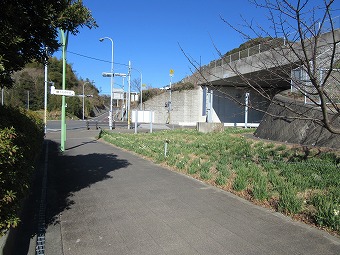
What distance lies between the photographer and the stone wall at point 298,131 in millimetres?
9988

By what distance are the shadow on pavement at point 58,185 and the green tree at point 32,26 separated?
1.95 meters

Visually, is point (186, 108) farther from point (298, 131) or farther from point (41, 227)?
point (41, 227)

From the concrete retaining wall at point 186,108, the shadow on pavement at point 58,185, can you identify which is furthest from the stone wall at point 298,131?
the concrete retaining wall at point 186,108

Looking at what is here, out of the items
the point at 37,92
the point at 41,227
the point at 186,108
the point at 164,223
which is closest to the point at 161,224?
the point at 164,223

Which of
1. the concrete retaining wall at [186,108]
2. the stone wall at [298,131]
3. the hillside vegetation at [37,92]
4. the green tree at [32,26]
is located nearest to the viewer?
the green tree at [32,26]

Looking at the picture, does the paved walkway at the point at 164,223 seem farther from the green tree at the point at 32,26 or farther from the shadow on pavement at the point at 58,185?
the green tree at the point at 32,26

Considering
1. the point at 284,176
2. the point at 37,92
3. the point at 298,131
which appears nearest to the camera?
the point at 284,176

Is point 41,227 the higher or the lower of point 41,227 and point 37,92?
the lower

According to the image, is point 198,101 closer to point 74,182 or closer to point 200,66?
point 74,182

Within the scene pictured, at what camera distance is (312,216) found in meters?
4.94

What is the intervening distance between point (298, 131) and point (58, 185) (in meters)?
8.41

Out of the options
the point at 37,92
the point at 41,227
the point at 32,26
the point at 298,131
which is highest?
the point at 37,92

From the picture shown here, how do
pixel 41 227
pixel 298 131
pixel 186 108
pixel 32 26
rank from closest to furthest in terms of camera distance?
pixel 32 26 → pixel 41 227 → pixel 298 131 → pixel 186 108

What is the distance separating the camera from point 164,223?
16.1 feet
